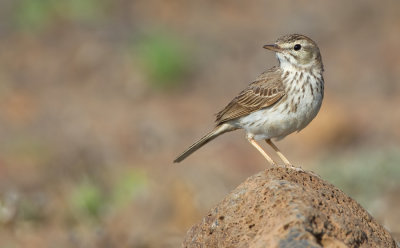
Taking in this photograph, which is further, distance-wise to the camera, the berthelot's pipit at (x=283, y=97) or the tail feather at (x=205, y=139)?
the tail feather at (x=205, y=139)

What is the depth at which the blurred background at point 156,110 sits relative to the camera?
11070 millimetres

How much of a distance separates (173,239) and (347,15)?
11.7 metres

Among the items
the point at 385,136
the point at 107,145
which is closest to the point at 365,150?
the point at 385,136

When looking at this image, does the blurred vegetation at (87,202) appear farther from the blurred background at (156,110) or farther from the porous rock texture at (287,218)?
the porous rock texture at (287,218)

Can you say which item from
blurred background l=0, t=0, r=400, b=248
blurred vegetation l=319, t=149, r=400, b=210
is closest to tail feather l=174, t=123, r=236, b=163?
blurred background l=0, t=0, r=400, b=248

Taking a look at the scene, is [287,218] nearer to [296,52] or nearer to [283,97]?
[283,97]

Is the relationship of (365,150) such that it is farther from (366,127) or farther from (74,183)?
(74,183)

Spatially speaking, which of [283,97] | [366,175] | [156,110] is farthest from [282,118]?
[156,110]

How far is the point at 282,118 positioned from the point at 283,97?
0.71 feet

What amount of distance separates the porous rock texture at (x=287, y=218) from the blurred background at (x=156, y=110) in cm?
347

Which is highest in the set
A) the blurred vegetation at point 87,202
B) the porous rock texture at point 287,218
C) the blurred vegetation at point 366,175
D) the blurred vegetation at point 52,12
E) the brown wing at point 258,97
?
the blurred vegetation at point 52,12

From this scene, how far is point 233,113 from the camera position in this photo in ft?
27.6

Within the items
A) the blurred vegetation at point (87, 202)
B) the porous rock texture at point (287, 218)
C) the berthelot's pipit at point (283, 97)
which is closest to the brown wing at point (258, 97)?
the berthelot's pipit at point (283, 97)

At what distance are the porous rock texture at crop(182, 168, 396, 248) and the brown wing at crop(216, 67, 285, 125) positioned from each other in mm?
1758
